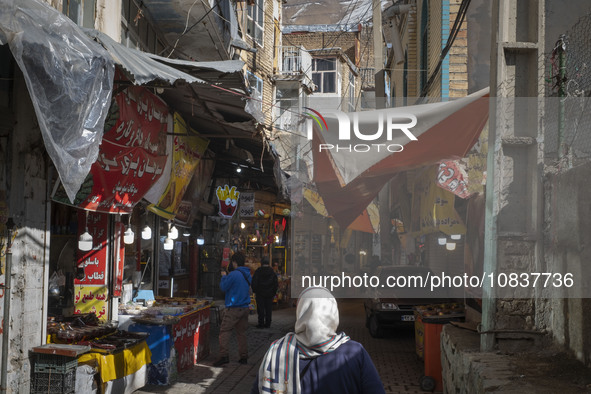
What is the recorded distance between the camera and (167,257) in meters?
15.4

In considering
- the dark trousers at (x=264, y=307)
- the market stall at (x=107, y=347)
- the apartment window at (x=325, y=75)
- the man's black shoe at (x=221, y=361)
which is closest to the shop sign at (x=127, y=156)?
the market stall at (x=107, y=347)

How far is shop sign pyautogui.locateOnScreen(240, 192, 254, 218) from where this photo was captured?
19483mm

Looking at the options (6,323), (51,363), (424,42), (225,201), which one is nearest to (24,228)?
(6,323)

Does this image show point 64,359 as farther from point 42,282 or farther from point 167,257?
point 167,257

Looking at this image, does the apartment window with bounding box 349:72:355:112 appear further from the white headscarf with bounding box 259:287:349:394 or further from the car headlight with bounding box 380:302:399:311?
the white headscarf with bounding box 259:287:349:394

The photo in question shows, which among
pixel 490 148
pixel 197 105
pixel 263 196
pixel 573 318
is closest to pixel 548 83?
pixel 490 148

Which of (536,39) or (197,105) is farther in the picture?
(197,105)

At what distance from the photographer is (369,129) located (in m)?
9.45

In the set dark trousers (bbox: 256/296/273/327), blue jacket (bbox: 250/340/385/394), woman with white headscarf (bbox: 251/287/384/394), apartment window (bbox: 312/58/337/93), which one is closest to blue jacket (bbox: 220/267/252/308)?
dark trousers (bbox: 256/296/273/327)

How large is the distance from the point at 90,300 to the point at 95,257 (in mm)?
698

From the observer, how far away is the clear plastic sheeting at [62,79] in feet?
16.1

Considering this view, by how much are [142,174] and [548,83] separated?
5.64 metres

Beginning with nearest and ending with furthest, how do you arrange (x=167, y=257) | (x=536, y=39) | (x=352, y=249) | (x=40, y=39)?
(x=40, y=39) < (x=536, y=39) < (x=167, y=257) < (x=352, y=249)

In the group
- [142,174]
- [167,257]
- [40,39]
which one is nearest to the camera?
[40,39]
